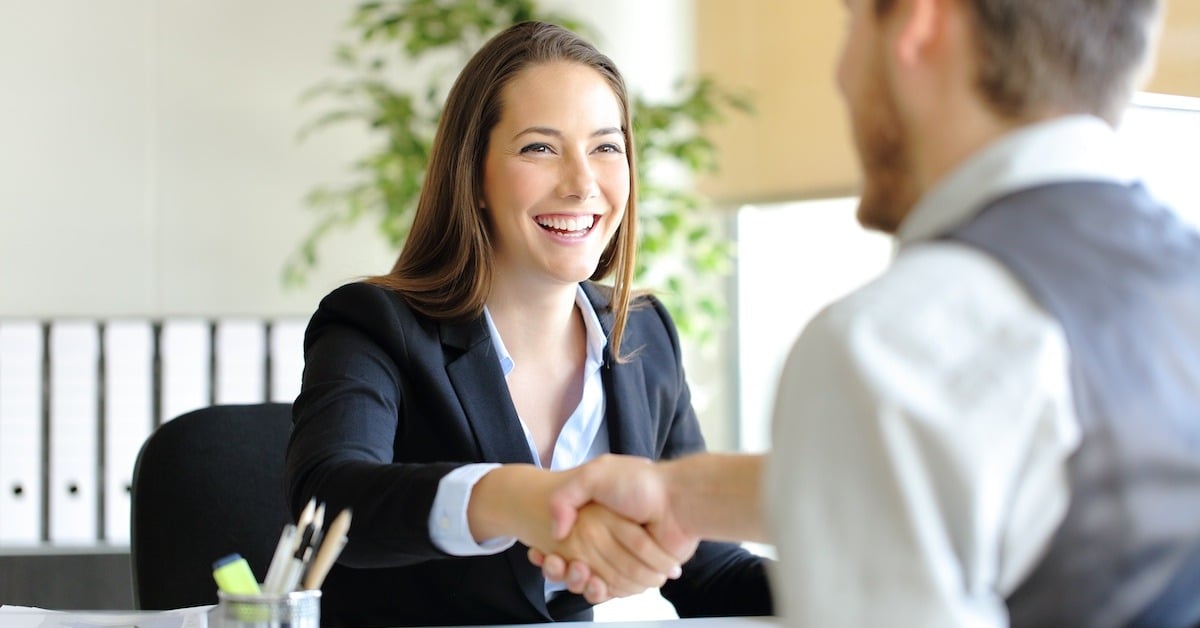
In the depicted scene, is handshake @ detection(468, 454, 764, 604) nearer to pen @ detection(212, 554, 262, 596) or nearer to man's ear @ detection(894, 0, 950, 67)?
pen @ detection(212, 554, 262, 596)

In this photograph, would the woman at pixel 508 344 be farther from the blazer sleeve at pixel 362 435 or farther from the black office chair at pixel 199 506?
the black office chair at pixel 199 506

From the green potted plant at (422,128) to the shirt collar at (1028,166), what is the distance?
2.50 metres

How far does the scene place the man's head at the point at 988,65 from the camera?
28.2 inches

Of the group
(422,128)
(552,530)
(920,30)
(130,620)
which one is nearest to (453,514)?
(552,530)

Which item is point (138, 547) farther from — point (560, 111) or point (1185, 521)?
point (1185, 521)

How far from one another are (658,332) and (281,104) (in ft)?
7.17

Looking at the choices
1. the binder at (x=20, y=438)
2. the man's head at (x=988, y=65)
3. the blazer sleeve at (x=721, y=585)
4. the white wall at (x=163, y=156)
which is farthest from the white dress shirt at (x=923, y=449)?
the white wall at (x=163, y=156)

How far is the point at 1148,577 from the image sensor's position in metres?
0.60

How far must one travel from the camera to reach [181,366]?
2.84 metres

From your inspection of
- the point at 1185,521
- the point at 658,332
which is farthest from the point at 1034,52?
the point at 658,332

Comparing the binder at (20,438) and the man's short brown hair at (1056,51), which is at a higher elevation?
the man's short brown hair at (1056,51)

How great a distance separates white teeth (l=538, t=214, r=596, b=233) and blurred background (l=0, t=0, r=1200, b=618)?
1.34 meters

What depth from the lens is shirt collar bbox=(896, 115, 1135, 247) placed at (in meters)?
0.69

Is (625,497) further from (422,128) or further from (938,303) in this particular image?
(422,128)
